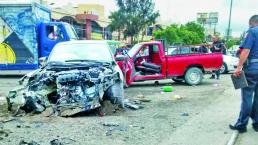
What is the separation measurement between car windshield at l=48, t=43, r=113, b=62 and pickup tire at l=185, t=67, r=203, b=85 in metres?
5.74

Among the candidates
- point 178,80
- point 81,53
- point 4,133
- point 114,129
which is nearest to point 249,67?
point 114,129

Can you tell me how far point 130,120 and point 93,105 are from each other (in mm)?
841

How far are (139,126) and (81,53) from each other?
3.13 m

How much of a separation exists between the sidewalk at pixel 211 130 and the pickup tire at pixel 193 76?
577 centimetres

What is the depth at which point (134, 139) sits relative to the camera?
671 centimetres

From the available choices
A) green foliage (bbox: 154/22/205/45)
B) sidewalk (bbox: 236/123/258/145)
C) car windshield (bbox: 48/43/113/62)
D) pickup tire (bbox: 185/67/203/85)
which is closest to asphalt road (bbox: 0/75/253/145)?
sidewalk (bbox: 236/123/258/145)

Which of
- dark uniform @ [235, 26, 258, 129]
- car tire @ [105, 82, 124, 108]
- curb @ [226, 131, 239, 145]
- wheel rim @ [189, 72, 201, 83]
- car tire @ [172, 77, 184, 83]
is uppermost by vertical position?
dark uniform @ [235, 26, 258, 129]

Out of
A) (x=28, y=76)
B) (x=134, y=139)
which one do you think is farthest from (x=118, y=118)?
(x=28, y=76)

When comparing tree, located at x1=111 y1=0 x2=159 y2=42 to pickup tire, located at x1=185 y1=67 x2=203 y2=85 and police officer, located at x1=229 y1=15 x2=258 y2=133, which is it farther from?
police officer, located at x1=229 y1=15 x2=258 y2=133

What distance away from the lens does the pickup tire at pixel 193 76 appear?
1564cm

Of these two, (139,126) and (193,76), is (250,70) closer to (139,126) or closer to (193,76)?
(139,126)

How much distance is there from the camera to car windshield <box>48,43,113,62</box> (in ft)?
32.7

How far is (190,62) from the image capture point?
51.0 ft

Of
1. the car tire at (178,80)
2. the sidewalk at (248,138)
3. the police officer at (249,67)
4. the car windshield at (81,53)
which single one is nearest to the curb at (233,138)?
the sidewalk at (248,138)
